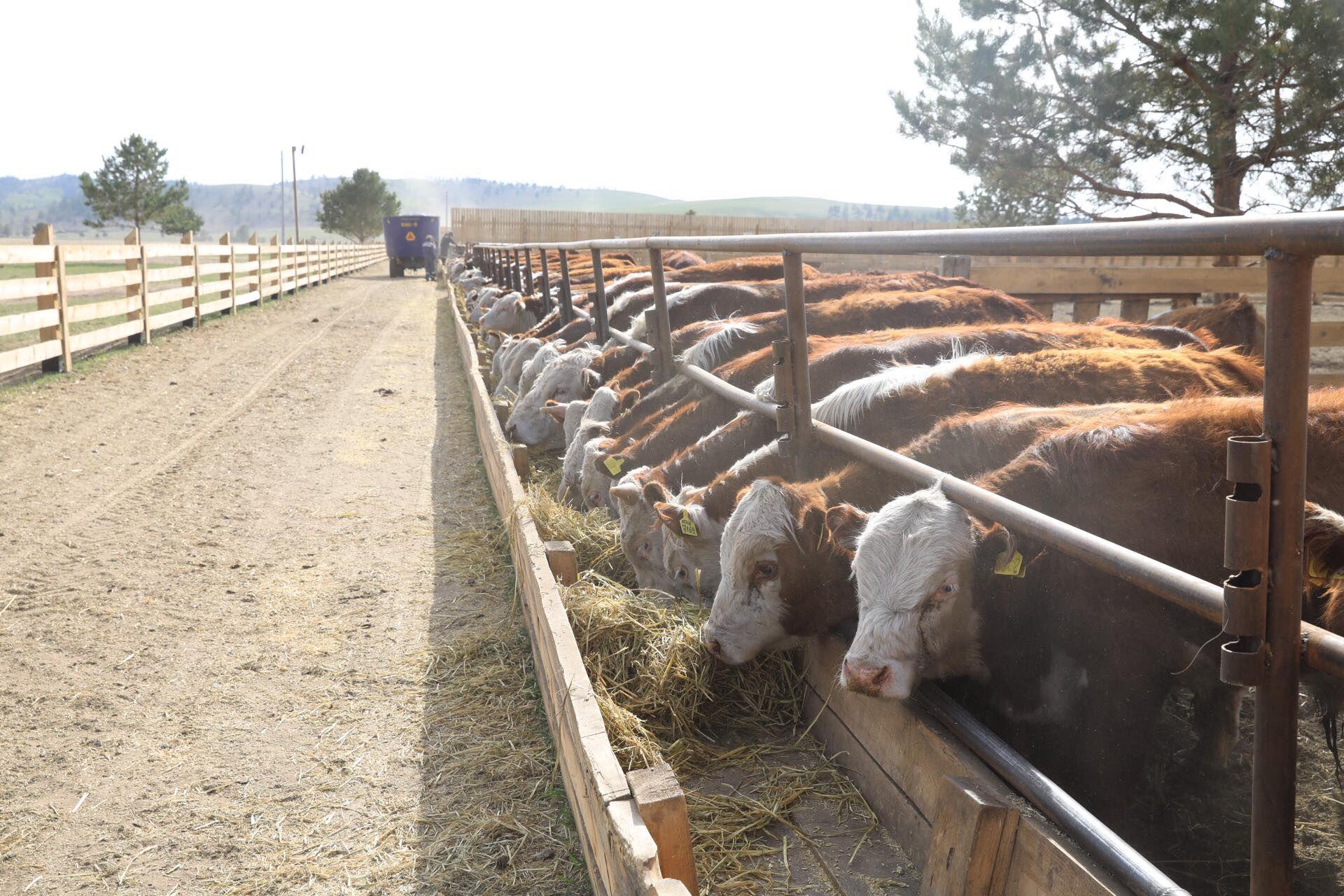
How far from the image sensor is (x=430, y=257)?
40688mm

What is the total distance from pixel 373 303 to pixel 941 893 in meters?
24.3

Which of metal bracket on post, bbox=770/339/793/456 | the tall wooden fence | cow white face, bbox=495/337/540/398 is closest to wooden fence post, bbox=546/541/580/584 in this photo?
metal bracket on post, bbox=770/339/793/456

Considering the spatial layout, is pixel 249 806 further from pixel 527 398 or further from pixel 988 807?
pixel 527 398

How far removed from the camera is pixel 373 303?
24.5 m

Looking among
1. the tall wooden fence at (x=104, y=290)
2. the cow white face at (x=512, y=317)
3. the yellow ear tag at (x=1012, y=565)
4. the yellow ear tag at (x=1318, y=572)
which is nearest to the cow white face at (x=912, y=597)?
the yellow ear tag at (x=1012, y=565)

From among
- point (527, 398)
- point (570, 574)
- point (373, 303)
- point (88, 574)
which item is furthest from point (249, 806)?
point (373, 303)

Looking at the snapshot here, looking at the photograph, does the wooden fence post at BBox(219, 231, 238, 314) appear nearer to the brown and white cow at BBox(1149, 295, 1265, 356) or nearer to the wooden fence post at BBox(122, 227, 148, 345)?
the wooden fence post at BBox(122, 227, 148, 345)


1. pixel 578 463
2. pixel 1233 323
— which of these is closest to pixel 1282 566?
pixel 578 463

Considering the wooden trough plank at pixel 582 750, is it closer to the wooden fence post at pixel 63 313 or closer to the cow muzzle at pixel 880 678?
the cow muzzle at pixel 880 678

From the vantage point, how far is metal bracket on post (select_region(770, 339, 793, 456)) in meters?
3.76

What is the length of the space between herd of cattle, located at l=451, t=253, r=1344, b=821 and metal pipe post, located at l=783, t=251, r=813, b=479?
0.10 meters

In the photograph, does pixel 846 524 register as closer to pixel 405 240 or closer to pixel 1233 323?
pixel 1233 323

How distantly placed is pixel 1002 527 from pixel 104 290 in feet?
58.3

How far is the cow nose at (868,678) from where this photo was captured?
2574 millimetres
